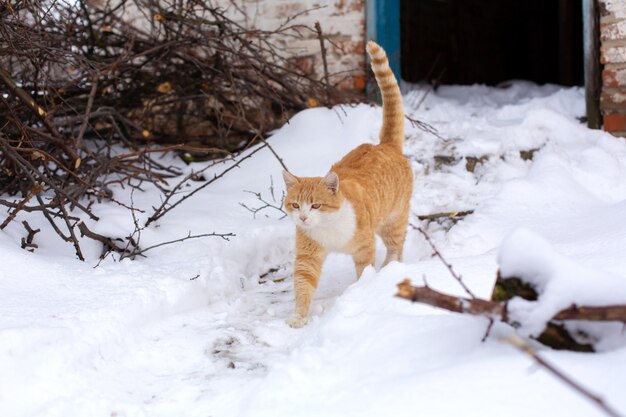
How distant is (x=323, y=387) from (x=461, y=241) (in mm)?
2097

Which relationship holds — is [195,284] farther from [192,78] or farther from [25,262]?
[192,78]

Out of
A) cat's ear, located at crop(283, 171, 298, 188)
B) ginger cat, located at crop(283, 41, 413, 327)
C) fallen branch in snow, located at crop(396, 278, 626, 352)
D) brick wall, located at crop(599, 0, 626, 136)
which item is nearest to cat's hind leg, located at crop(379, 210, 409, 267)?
ginger cat, located at crop(283, 41, 413, 327)

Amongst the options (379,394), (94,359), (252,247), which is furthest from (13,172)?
(379,394)

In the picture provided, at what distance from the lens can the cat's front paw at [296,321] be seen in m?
3.24

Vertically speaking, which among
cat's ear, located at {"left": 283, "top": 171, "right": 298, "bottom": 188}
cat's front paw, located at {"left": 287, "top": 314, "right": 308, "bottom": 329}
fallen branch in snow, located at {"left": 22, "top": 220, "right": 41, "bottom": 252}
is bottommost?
cat's front paw, located at {"left": 287, "top": 314, "right": 308, "bottom": 329}

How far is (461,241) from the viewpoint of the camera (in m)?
4.14

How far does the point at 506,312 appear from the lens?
186 centimetres

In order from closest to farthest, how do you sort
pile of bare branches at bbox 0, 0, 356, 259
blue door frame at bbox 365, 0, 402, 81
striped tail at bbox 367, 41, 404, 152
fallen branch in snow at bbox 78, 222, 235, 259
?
fallen branch in snow at bbox 78, 222, 235, 259, striped tail at bbox 367, 41, 404, 152, pile of bare branches at bbox 0, 0, 356, 259, blue door frame at bbox 365, 0, 402, 81

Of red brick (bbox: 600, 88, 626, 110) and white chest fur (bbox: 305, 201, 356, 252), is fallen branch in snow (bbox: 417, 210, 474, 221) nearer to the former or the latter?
white chest fur (bbox: 305, 201, 356, 252)

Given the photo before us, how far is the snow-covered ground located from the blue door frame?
0.87 meters

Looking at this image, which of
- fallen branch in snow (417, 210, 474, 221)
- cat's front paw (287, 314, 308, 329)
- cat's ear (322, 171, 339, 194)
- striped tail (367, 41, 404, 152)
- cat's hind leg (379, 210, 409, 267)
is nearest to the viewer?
cat's front paw (287, 314, 308, 329)

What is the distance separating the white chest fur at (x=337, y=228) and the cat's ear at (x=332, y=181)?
0.11 meters

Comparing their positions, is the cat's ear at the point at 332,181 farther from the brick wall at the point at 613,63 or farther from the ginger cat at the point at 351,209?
the brick wall at the point at 613,63

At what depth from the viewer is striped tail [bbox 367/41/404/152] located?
3.91 metres
